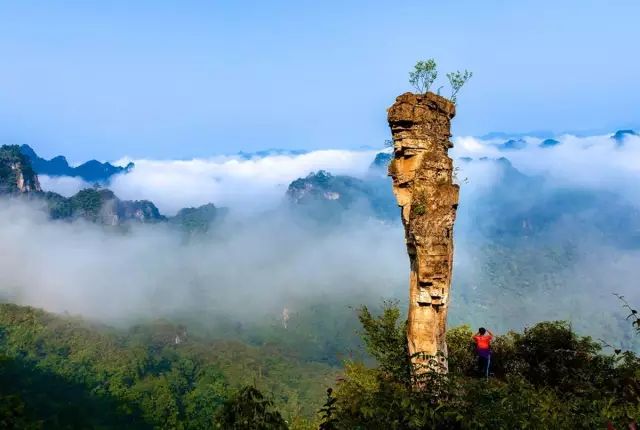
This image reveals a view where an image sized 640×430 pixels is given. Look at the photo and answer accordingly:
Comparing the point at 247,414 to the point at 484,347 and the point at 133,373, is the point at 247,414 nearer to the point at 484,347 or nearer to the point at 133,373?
the point at 484,347

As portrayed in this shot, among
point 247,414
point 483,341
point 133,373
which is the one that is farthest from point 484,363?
point 133,373

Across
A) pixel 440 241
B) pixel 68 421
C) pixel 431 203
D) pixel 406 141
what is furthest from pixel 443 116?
pixel 68 421

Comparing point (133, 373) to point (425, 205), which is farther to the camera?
point (133, 373)

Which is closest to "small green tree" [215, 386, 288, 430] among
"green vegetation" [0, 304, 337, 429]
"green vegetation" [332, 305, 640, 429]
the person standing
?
"green vegetation" [332, 305, 640, 429]

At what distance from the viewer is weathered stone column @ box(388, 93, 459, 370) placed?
736 inches

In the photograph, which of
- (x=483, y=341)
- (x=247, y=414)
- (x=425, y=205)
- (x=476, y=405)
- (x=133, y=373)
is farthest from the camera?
(x=133, y=373)

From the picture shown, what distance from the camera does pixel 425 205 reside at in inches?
738

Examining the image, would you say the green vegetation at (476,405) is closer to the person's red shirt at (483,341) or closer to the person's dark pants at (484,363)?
the person's dark pants at (484,363)

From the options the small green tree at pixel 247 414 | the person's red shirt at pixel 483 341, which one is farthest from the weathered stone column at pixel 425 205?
the small green tree at pixel 247 414

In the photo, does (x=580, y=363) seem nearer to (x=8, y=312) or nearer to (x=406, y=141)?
(x=406, y=141)

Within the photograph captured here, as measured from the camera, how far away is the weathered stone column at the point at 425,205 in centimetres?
1870

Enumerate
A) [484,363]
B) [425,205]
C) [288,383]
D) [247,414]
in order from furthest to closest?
[288,383], [484,363], [425,205], [247,414]

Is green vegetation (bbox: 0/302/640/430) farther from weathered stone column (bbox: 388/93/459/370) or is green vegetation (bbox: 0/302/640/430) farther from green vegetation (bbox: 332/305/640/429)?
weathered stone column (bbox: 388/93/459/370)

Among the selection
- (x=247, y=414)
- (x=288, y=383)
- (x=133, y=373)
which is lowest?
(x=288, y=383)
